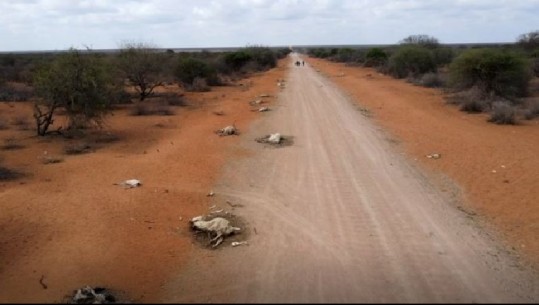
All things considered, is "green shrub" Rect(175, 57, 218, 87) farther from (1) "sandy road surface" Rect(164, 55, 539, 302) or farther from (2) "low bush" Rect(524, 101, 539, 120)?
(1) "sandy road surface" Rect(164, 55, 539, 302)

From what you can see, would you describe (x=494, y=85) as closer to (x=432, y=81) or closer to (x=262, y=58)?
(x=432, y=81)

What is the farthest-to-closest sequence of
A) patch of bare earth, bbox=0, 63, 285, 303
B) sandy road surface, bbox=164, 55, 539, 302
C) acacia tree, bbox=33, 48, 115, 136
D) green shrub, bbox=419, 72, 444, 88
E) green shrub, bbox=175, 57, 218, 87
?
green shrub, bbox=175, 57, 218, 87 → green shrub, bbox=419, 72, 444, 88 → acacia tree, bbox=33, 48, 115, 136 → patch of bare earth, bbox=0, 63, 285, 303 → sandy road surface, bbox=164, 55, 539, 302

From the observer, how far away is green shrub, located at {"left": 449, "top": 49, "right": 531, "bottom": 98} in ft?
93.8

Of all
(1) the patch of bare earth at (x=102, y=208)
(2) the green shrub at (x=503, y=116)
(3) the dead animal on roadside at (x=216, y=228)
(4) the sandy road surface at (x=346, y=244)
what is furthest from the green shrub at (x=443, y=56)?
(3) the dead animal on roadside at (x=216, y=228)

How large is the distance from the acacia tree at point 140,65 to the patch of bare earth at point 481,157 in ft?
41.2

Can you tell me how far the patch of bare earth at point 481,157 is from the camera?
A: 1011 cm

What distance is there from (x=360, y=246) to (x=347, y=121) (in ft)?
45.9

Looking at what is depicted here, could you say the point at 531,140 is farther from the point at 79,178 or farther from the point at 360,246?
the point at 79,178

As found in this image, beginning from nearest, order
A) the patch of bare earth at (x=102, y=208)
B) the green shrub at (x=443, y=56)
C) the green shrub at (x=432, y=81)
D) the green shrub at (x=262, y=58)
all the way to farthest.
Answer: the patch of bare earth at (x=102, y=208)
the green shrub at (x=432, y=81)
the green shrub at (x=443, y=56)
the green shrub at (x=262, y=58)

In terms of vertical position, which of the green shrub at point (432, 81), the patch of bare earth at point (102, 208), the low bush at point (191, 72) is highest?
the low bush at point (191, 72)

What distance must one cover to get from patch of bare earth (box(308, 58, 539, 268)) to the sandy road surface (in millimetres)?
670

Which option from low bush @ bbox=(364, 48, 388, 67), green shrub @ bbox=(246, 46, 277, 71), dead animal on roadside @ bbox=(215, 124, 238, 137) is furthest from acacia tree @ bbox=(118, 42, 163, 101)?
low bush @ bbox=(364, 48, 388, 67)

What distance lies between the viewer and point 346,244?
842cm

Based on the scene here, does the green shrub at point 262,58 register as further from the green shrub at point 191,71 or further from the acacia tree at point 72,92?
the acacia tree at point 72,92
